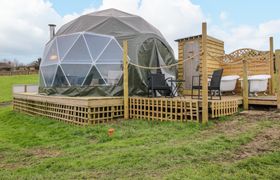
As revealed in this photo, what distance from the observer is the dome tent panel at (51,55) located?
9.97m

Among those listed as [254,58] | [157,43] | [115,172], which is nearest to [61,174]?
[115,172]

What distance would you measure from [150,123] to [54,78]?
4.54 metres

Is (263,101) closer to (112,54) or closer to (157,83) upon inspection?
(157,83)

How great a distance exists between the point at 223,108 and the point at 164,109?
1.54 meters

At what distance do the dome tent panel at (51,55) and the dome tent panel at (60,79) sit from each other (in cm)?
47

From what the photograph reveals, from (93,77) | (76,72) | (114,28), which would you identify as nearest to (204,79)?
(93,77)

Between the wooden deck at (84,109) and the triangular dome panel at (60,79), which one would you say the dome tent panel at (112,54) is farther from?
the wooden deck at (84,109)

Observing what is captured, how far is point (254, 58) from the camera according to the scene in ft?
31.6

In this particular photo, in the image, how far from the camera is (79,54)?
927 centimetres

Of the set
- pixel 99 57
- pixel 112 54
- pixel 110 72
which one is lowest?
pixel 110 72

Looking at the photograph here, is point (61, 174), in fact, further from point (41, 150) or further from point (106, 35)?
point (106, 35)

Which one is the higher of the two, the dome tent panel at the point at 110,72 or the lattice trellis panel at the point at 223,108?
the dome tent panel at the point at 110,72

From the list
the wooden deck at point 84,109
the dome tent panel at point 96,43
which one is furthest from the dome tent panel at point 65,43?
the wooden deck at point 84,109

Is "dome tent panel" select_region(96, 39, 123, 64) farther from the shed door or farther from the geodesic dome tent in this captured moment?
the shed door
